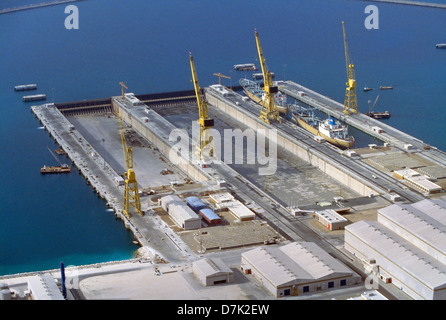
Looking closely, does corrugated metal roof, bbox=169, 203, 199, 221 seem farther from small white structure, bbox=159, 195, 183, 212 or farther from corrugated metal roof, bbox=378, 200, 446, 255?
corrugated metal roof, bbox=378, 200, 446, 255

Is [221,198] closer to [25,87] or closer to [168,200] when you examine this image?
[168,200]

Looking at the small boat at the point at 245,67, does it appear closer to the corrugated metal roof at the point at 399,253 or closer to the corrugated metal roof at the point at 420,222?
the corrugated metal roof at the point at 420,222

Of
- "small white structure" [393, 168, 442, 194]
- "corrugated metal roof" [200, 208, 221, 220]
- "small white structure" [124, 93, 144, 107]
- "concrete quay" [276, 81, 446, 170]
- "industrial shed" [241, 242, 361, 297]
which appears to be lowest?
"industrial shed" [241, 242, 361, 297]

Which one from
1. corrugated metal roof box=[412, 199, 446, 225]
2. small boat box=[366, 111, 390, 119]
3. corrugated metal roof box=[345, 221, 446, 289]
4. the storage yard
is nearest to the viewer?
corrugated metal roof box=[345, 221, 446, 289]

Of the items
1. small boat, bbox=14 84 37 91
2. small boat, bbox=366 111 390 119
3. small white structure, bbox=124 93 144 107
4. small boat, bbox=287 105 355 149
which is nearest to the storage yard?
small white structure, bbox=124 93 144 107

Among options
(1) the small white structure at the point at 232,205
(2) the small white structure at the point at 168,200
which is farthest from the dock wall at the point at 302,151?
(2) the small white structure at the point at 168,200

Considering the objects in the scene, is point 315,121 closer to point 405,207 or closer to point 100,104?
point 100,104
